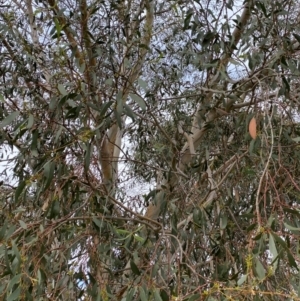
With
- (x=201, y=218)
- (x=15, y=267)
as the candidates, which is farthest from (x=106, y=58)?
(x=15, y=267)

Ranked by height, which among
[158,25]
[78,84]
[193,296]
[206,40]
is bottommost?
[193,296]

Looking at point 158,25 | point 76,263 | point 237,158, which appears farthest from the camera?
point 158,25

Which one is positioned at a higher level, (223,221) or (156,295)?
(223,221)

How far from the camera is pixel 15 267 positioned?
1.36 m

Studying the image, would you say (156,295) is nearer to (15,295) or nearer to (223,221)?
(15,295)

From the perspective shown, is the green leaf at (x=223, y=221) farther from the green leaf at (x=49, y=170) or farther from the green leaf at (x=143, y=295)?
the green leaf at (x=49, y=170)

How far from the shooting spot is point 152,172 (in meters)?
2.96

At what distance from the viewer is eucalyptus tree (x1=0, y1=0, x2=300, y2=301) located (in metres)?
1.42

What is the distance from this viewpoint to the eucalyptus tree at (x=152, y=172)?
1418 mm

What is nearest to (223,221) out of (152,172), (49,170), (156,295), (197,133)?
(156,295)

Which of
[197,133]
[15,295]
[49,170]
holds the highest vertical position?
[197,133]

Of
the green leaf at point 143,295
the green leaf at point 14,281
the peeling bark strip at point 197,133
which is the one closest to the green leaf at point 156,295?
the green leaf at point 143,295

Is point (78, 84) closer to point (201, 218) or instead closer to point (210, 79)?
point (201, 218)

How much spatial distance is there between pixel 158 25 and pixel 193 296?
8.19 ft
